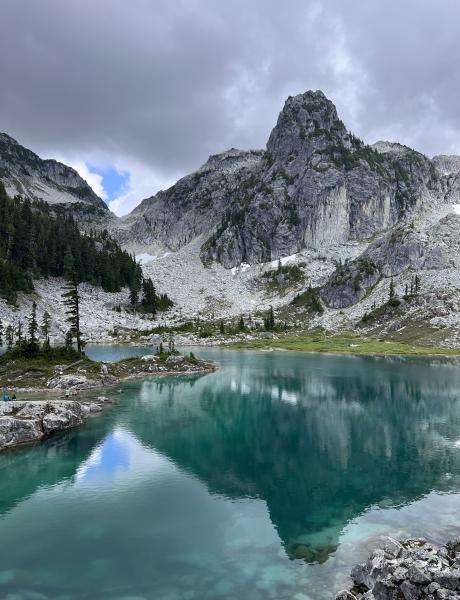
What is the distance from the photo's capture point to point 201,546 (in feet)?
84.4

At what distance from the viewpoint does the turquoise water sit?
22.6 meters

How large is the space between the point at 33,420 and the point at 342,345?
395ft

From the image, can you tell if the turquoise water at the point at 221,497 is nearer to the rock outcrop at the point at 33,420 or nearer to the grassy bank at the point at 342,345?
the rock outcrop at the point at 33,420

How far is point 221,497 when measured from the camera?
109ft

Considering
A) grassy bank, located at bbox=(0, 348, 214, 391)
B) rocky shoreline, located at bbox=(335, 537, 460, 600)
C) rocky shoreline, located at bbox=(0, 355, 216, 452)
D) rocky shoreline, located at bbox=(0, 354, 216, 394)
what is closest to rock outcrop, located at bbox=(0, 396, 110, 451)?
rocky shoreline, located at bbox=(0, 355, 216, 452)

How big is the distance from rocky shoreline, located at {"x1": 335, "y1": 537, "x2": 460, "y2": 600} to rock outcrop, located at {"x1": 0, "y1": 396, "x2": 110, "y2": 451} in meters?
35.5

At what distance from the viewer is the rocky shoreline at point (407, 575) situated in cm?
1791

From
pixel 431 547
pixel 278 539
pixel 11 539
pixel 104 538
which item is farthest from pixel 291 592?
pixel 11 539

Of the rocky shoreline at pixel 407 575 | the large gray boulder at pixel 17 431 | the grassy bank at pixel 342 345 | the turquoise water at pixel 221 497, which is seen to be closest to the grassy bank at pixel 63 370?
the turquoise water at pixel 221 497

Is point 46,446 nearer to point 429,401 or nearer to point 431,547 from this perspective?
point 431,547

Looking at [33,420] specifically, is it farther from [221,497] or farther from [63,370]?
[63,370]

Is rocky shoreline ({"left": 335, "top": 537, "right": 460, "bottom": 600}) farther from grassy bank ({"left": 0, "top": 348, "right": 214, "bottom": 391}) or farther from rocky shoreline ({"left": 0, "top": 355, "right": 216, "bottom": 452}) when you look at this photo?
grassy bank ({"left": 0, "top": 348, "right": 214, "bottom": 391})

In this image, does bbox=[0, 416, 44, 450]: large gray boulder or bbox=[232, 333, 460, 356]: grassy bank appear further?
bbox=[232, 333, 460, 356]: grassy bank

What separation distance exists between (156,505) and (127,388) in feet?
146
